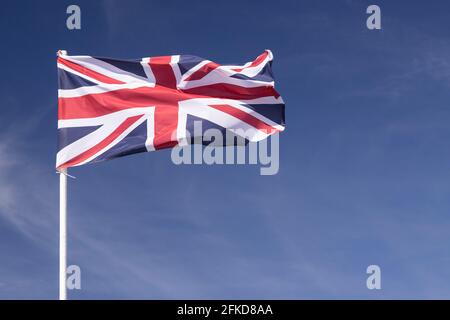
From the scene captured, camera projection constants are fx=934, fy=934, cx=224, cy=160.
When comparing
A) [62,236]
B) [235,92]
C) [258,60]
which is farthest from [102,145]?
[258,60]

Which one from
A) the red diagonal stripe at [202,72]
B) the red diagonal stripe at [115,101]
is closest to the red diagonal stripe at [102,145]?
the red diagonal stripe at [115,101]

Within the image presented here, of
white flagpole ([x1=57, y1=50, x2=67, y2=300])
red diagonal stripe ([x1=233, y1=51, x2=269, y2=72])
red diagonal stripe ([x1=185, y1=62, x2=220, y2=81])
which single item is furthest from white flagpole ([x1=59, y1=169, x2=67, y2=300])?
red diagonal stripe ([x1=233, y1=51, x2=269, y2=72])

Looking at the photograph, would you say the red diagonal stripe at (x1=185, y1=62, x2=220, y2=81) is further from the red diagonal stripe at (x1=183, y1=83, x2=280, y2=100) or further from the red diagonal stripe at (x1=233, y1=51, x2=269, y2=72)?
the red diagonal stripe at (x1=233, y1=51, x2=269, y2=72)

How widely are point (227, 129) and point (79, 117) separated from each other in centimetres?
446

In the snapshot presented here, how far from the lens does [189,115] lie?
28.4 metres

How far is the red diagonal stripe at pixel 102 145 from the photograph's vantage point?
2622cm

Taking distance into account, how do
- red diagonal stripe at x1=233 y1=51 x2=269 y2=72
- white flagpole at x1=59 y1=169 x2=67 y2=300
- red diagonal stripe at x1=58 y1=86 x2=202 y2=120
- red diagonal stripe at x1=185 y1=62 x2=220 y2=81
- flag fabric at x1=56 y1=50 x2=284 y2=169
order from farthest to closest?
red diagonal stripe at x1=233 y1=51 x2=269 y2=72 → red diagonal stripe at x1=185 y1=62 x2=220 y2=81 → red diagonal stripe at x1=58 y1=86 x2=202 y2=120 → flag fabric at x1=56 y1=50 x2=284 y2=169 → white flagpole at x1=59 y1=169 x2=67 y2=300

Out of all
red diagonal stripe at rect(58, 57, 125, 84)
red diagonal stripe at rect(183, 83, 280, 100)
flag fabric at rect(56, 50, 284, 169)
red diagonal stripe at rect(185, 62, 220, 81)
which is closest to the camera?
flag fabric at rect(56, 50, 284, 169)

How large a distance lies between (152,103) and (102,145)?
2657mm

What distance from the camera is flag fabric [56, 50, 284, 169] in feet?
88.1

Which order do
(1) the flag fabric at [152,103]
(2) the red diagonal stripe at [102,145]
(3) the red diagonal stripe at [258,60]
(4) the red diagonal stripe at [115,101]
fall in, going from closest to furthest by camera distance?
(2) the red diagonal stripe at [102,145] < (1) the flag fabric at [152,103] < (4) the red diagonal stripe at [115,101] < (3) the red diagonal stripe at [258,60]

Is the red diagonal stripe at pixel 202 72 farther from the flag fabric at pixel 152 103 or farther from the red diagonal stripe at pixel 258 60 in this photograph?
the red diagonal stripe at pixel 258 60
